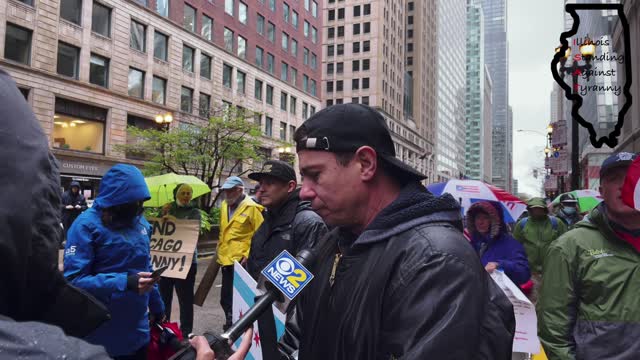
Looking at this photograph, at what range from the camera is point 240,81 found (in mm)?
43875

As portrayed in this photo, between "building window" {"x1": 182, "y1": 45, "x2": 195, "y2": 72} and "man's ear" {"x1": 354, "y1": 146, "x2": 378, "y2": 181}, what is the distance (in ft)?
124

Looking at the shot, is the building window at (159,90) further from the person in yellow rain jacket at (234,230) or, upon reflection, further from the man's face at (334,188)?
the man's face at (334,188)

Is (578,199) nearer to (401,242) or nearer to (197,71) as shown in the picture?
(401,242)

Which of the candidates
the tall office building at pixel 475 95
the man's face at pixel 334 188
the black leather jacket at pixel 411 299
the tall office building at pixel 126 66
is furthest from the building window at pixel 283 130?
the tall office building at pixel 475 95

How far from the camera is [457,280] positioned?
1.48 m

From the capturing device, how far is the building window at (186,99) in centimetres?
3675

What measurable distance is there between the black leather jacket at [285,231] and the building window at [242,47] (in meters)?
41.5

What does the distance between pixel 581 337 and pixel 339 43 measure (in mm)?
81879

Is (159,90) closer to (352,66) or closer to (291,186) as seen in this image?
(291,186)

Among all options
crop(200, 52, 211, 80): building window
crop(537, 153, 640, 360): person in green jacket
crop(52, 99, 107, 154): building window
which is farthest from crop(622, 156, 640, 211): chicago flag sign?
crop(200, 52, 211, 80): building window

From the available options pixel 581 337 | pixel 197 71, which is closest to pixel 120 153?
pixel 197 71

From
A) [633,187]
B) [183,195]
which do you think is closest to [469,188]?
[183,195]

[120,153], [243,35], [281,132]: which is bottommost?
[120,153]

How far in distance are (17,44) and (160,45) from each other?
11.2m
